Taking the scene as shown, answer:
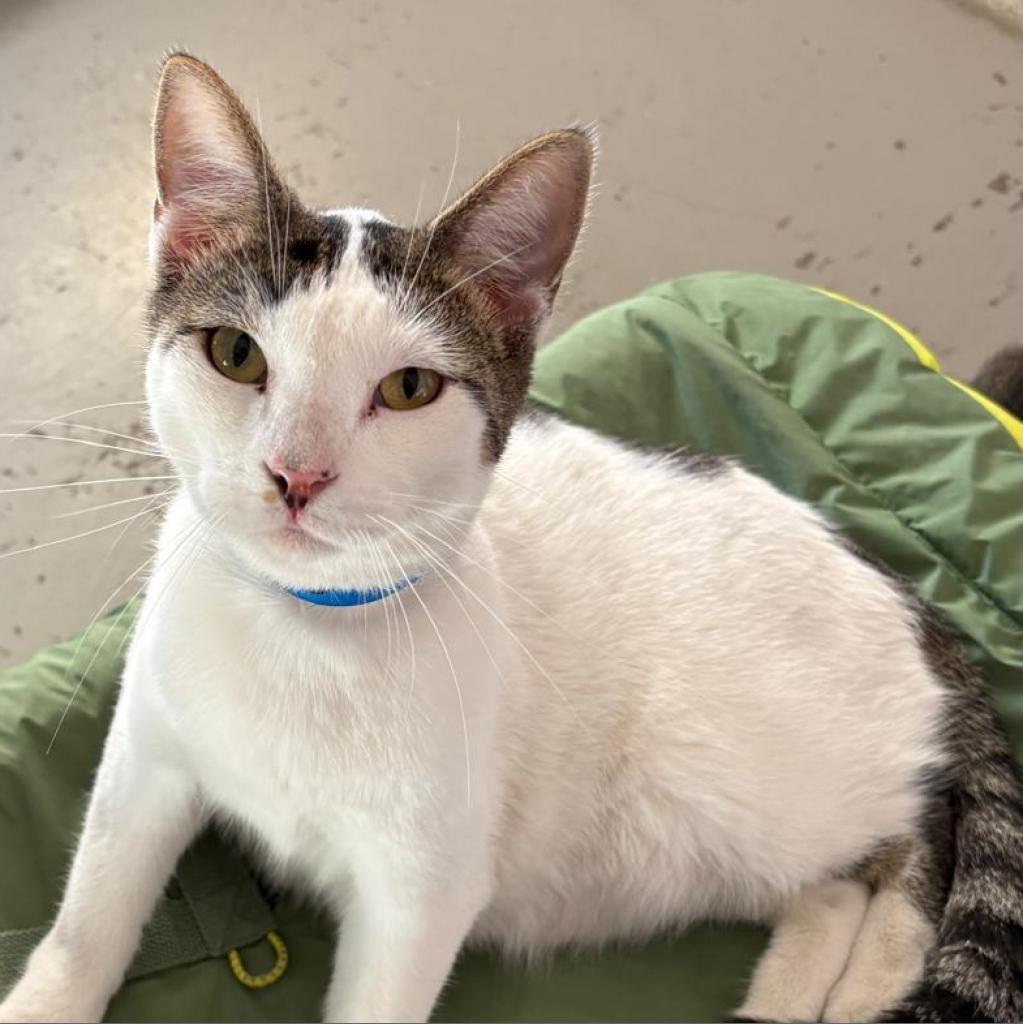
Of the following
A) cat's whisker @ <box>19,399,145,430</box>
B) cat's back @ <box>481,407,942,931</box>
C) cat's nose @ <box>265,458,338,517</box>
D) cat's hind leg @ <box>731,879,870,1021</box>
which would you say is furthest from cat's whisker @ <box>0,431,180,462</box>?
cat's hind leg @ <box>731,879,870,1021</box>

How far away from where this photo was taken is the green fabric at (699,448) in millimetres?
1411

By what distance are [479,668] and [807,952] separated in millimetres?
584

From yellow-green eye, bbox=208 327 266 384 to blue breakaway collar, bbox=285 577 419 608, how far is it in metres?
0.20

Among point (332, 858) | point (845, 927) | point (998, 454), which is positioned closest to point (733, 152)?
point (998, 454)

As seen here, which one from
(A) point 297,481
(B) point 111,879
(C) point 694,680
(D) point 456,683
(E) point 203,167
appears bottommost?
(B) point 111,879

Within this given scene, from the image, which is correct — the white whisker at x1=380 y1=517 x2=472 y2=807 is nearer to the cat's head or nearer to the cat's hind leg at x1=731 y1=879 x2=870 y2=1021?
the cat's head

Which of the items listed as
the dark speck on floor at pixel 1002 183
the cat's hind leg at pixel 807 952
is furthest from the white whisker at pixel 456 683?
the dark speck on floor at pixel 1002 183

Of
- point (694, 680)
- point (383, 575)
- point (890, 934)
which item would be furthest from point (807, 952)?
point (383, 575)

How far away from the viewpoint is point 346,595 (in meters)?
1.06

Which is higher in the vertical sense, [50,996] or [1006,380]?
[1006,380]

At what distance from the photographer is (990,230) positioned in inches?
108

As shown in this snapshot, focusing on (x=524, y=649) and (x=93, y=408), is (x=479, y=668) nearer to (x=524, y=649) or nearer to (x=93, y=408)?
(x=524, y=649)

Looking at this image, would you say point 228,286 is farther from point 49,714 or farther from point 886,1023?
point 886,1023

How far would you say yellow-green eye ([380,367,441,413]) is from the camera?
99cm
